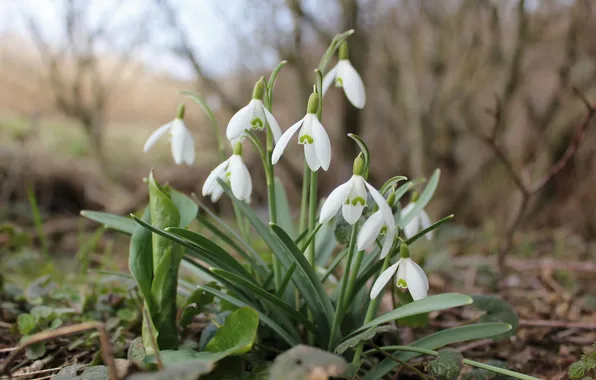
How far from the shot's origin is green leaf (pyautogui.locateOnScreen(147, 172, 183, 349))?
3.69 ft

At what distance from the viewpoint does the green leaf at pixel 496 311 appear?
4.20 feet

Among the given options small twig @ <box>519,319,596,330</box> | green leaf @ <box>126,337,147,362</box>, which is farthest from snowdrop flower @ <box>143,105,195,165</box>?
small twig @ <box>519,319,596,330</box>

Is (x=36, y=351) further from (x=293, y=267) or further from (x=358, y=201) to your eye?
(x=358, y=201)

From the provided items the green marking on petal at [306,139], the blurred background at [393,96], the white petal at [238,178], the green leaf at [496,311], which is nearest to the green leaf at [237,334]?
the white petal at [238,178]

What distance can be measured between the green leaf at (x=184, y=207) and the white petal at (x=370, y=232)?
41cm

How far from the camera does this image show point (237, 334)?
101 cm

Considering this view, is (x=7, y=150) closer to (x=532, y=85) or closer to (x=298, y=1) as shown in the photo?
(x=298, y=1)

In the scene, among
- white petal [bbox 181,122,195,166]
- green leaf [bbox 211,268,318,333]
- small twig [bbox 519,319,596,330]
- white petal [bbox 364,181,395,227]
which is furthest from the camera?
small twig [bbox 519,319,596,330]

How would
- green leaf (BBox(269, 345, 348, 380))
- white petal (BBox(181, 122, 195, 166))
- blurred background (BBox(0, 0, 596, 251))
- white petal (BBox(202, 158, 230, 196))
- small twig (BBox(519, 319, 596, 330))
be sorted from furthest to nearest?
blurred background (BBox(0, 0, 596, 251))
small twig (BBox(519, 319, 596, 330))
white petal (BBox(181, 122, 195, 166))
white petal (BBox(202, 158, 230, 196))
green leaf (BBox(269, 345, 348, 380))

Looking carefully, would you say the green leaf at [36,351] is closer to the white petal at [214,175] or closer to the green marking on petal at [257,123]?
the white petal at [214,175]

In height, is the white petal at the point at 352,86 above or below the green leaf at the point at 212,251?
above

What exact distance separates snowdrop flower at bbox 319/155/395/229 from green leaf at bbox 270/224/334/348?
150mm

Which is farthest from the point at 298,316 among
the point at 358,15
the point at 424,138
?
the point at 424,138

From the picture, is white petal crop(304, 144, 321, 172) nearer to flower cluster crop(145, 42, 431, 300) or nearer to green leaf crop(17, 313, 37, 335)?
flower cluster crop(145, 42, 431, 300)
